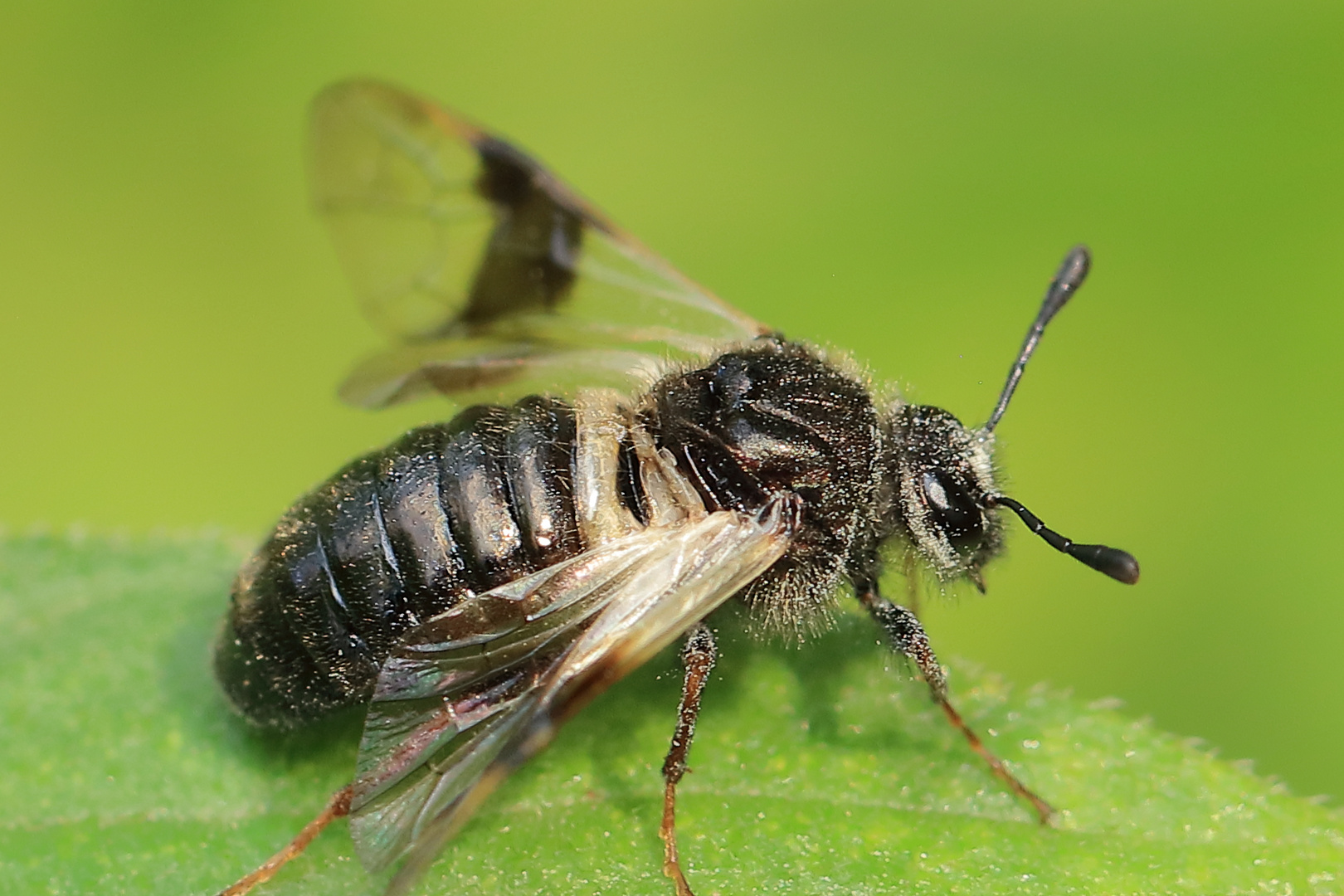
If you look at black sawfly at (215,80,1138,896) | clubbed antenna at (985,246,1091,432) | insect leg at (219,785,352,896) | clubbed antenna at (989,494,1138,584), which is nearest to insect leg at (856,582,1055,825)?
black sawfly at (215,80,1138,896)

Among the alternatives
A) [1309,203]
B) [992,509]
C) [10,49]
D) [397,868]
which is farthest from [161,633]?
[1309,203]

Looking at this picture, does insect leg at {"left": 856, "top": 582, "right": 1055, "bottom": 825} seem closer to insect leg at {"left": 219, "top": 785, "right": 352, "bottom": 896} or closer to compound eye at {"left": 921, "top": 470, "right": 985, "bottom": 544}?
compound eye at {"left": 921, "top": 470, "right": 985, "bottom": 544}

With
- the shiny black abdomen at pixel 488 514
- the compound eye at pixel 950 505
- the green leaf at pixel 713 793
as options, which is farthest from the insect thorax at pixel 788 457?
the green leaf at pixel 713 793

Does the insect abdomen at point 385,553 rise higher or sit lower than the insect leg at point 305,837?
higher

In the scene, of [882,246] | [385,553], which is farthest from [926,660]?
[882,246]

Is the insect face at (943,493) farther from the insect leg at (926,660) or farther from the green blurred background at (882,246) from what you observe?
the green blurred background at (882,246)
